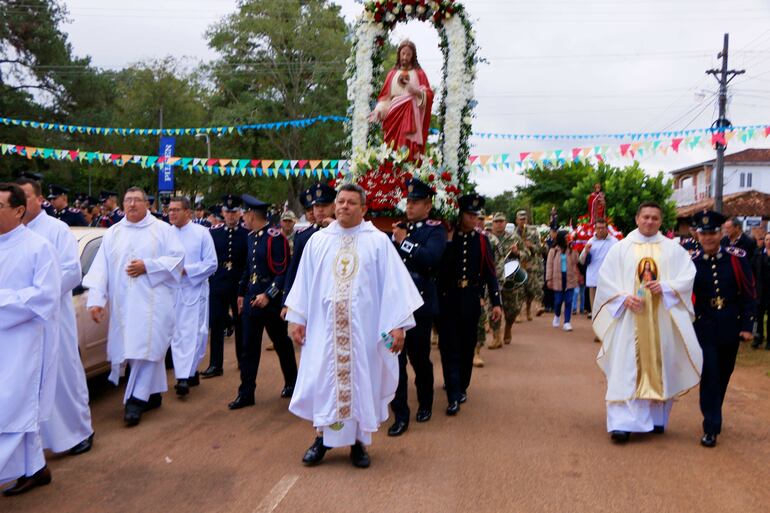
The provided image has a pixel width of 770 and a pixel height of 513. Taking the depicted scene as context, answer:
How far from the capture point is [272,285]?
25.1ft

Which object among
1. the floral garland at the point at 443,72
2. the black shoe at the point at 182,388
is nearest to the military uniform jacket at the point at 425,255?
the floral garland at the point at 443,72

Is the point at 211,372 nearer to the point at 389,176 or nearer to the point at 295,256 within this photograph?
the point at 295,256

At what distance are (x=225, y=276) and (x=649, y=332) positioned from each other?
5.15 metres

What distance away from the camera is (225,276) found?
918cm

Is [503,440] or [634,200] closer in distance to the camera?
[503,440]

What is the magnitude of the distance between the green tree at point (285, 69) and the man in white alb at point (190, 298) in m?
29.8

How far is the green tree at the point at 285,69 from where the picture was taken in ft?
125

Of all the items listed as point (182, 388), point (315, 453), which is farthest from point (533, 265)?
point (315, 453)

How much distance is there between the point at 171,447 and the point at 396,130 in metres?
4.49

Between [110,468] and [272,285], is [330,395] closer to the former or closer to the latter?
[110,468]

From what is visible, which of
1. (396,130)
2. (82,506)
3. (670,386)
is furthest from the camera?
(396,130)

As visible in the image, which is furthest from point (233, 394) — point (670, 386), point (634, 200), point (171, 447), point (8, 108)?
point (634, 200)

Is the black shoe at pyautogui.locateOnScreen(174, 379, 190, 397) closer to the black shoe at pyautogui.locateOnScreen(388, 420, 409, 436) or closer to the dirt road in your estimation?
the dirt road

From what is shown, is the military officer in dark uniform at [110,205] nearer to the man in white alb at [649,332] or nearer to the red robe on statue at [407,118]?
the red robe on statue at [407,118]
